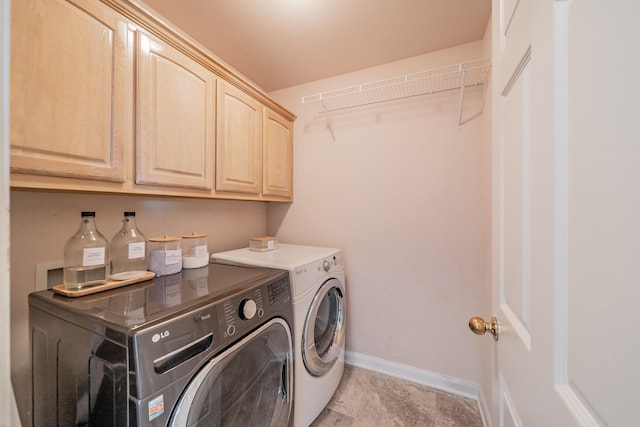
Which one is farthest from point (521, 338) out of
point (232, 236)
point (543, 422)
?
point (232, 236)

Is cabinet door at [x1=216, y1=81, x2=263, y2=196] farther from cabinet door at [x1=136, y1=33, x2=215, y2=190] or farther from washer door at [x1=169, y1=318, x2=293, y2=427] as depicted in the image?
washer door at [x1=169, y1=318, x2=293, y2=427]

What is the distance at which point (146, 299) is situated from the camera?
34.7 inches

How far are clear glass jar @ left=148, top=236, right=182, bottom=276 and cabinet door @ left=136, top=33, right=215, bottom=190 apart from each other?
1.06ft

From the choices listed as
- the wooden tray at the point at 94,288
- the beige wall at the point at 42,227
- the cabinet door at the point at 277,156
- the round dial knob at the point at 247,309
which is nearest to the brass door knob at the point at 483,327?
the round dial knob at the point at 247,309

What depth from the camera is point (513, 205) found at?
0.60 meters

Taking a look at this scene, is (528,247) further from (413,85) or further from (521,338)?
(413,85)

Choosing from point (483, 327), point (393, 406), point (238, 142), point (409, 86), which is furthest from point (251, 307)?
point (409, 86)

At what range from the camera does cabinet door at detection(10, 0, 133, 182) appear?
74cm

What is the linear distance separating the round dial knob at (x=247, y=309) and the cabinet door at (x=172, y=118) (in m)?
0.70

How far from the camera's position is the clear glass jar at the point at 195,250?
1.38m

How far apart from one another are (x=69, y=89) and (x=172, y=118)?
14.9 inches

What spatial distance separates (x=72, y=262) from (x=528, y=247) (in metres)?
1.51

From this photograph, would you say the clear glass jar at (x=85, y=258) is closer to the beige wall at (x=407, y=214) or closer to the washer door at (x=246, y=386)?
the washer door at (x=246, y=386)

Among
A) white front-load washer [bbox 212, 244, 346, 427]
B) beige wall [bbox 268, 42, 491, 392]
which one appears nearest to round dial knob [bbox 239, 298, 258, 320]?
white front-load washer [bbox 212, 244, 346, 427]
